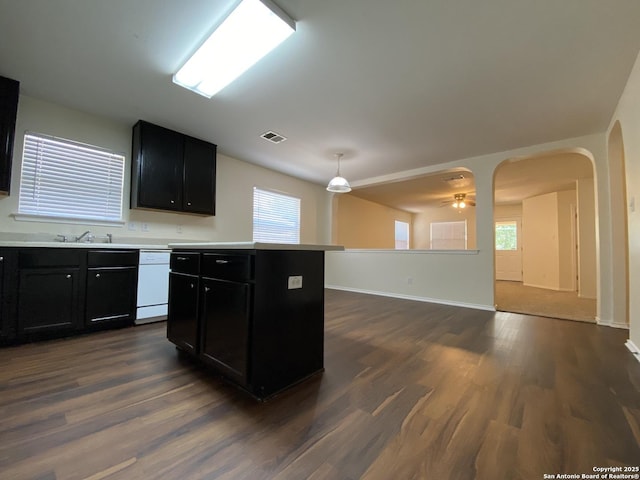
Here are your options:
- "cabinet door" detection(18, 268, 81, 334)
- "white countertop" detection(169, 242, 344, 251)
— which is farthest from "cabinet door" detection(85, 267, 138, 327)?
"white countertop" detection(169, 242, 344, 251)

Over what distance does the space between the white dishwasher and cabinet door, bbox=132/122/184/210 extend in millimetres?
698

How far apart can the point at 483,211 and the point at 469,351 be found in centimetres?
266

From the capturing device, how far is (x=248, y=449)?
3.77 feet

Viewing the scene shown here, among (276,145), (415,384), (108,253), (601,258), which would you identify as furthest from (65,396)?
(601,258)

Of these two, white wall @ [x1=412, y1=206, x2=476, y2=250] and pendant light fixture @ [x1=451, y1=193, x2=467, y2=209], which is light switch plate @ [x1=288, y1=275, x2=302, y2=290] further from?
white wall @ [x1=412, y1=206, x2=476, y2=250]

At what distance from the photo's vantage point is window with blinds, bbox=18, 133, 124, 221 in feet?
9.23

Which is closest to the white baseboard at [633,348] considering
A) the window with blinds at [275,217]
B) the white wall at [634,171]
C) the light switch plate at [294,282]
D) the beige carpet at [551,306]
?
the white wall at [634,171]

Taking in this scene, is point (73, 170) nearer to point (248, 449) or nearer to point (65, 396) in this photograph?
point (65, 396)

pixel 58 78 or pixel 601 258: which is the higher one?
pixel 58 78

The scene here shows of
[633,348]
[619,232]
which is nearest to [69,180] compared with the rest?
[633,348]

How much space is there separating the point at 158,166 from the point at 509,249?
996 centimetres

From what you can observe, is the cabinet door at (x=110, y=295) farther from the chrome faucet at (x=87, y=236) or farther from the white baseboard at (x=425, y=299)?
the white baseboard at (x=425, y=299)

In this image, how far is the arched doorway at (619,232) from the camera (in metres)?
3.20

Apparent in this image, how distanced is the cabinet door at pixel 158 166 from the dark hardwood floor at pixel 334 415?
1.78 m
